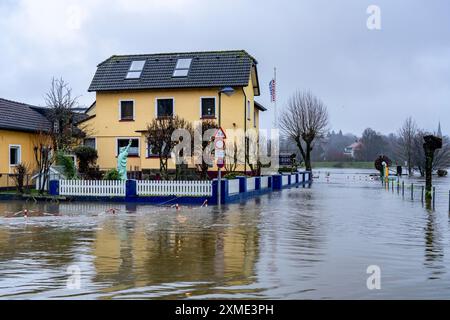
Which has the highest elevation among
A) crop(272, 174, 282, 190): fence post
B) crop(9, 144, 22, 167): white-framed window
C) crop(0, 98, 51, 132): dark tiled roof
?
crop(0, 98, 51, 132): dark tiled roof

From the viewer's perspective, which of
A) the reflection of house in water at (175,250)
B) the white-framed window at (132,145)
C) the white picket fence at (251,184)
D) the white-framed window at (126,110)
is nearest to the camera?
the reflection of house in water at (175,250)

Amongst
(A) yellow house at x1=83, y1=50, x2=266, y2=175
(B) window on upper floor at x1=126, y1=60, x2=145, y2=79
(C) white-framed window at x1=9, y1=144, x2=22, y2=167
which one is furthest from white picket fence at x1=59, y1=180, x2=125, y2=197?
(B) window on upper floor at x1=126, y1=60, x2=145, y2=79

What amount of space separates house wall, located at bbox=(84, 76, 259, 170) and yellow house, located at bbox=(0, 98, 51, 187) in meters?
3.60

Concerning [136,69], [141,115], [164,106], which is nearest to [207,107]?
[164,106]

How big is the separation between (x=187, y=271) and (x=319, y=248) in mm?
3319

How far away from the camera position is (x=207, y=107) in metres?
34.8

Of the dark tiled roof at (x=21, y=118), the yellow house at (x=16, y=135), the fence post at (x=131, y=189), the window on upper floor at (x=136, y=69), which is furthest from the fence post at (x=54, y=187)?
the window on upper floor at (x=136, y=69)

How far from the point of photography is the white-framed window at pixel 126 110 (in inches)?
1403

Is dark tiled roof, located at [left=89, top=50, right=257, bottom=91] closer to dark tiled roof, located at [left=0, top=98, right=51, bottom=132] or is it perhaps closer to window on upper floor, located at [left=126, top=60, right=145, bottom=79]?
window on upper floor, located at [left=126, top=60, right=145, bottom=79]

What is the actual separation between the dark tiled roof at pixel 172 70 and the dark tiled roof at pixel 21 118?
3836 mm

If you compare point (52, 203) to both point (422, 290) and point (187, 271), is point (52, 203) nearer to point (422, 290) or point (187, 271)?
point (187, 271)

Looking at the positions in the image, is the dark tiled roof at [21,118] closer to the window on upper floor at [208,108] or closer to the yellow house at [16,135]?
the yellow house at [16,135]

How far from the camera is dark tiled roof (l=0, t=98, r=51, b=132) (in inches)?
1182

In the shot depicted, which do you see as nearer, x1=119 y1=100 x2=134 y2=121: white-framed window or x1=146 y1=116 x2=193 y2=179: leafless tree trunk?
x1=146 y1=116 x2=193 y2=179: leafless tree trunk
